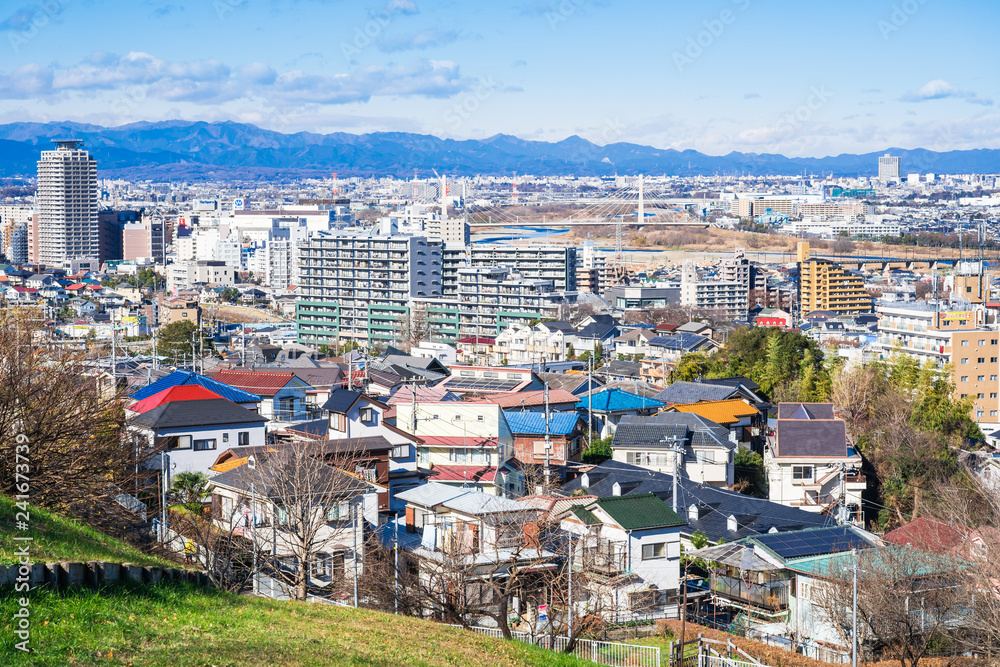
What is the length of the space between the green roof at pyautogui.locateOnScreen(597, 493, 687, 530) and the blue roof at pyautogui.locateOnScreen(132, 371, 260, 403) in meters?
5.44

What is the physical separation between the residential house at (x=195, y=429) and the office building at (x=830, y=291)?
29614 millimetres

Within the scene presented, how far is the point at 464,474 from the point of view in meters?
9.95

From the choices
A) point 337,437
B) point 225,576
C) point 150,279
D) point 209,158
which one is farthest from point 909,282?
point 209,158

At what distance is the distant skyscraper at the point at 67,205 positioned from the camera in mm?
56562

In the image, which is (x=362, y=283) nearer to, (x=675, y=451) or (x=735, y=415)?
(x=735, y=415)

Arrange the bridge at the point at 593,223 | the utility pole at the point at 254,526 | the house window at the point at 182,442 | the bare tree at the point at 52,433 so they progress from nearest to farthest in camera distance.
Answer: the bare tree at the point at 52,433 → the utility pole at the point at 254,526 → the house window at the point at 182,442 → the bridge at the point at 593,223

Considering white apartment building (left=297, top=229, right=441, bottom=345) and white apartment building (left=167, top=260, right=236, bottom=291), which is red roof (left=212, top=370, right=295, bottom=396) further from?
white apartment building (left=167, top=260, right=236, bottom=291)

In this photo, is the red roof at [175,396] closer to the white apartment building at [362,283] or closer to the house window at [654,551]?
the house window at [654,551]

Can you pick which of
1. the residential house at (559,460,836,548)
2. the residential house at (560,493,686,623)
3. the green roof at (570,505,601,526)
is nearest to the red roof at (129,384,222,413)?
the residential house at (559,460,836,548)

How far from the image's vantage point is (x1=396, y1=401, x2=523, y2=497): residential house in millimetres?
9891

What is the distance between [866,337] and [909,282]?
20.9 m

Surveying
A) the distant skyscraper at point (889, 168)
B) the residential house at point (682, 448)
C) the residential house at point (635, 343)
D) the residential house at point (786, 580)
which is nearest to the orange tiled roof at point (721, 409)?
the residential house at point (682, 448)

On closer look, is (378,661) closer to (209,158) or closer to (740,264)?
(740,264)

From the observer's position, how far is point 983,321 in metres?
19.9
